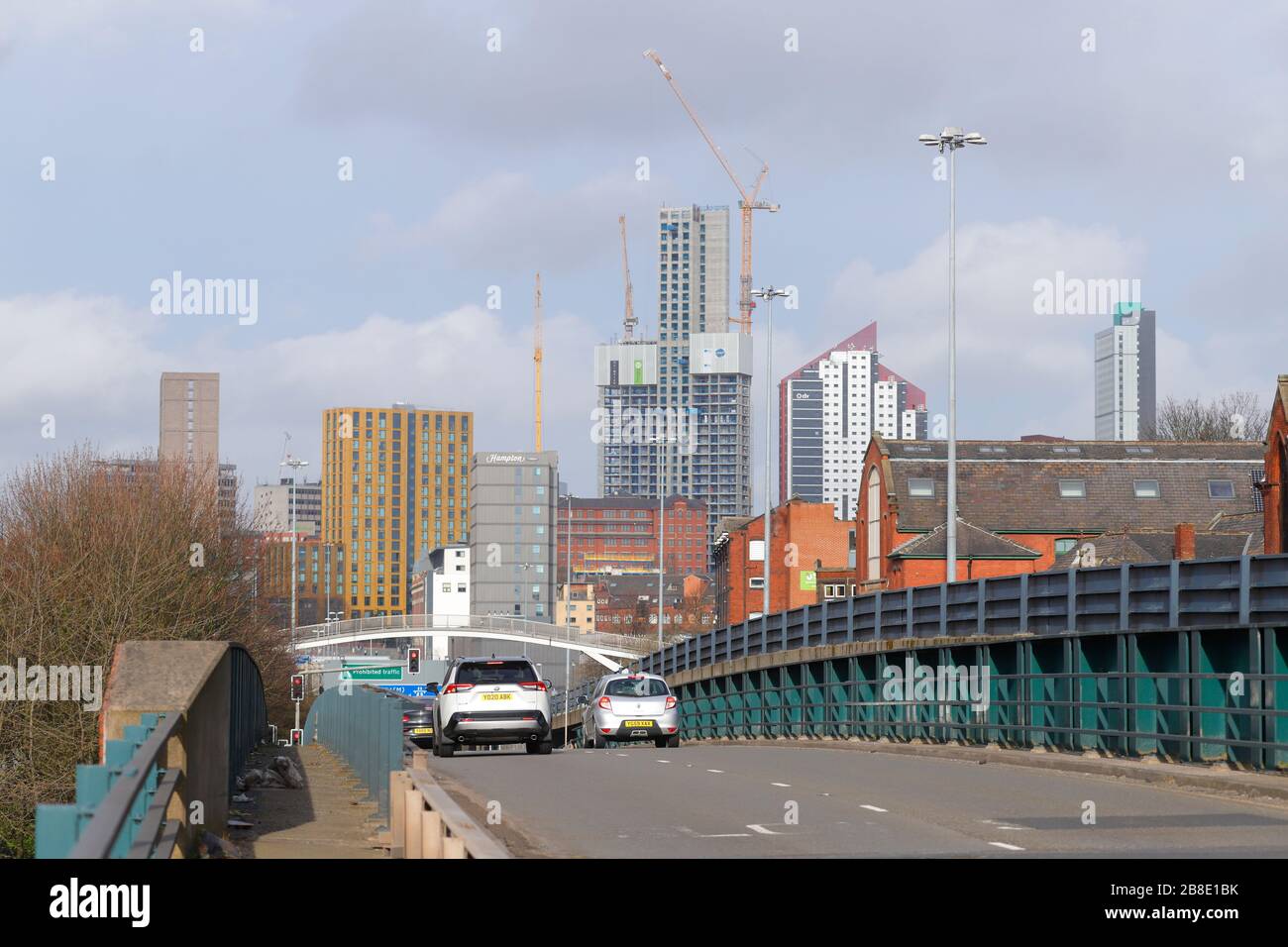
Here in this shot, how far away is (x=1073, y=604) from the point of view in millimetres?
23125

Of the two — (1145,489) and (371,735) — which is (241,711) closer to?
(371,735)

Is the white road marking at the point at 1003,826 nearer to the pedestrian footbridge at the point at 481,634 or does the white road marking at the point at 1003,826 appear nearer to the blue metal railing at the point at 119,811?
the blue metal railing at the point at 119,811

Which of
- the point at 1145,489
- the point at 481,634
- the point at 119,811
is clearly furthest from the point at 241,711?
the point at 481,634

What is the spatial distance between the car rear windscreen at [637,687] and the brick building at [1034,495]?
31898 mm

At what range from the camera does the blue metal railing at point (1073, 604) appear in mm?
18609

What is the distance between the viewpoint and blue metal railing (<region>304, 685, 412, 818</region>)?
17.1m

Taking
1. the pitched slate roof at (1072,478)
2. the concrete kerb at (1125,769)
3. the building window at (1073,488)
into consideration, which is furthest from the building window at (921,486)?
the concrete kerb at (1125,769)

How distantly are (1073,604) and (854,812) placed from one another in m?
8.53

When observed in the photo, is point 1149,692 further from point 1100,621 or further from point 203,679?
point 203,679

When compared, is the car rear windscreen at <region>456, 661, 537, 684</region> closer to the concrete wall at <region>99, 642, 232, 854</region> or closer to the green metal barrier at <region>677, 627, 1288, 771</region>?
the green metal barrier at <region>677, 627, 1288, 771</region>

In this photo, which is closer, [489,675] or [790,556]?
[489,675]

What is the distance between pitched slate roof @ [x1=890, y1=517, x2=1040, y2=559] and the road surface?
41962mm

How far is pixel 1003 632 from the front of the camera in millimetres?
26156
